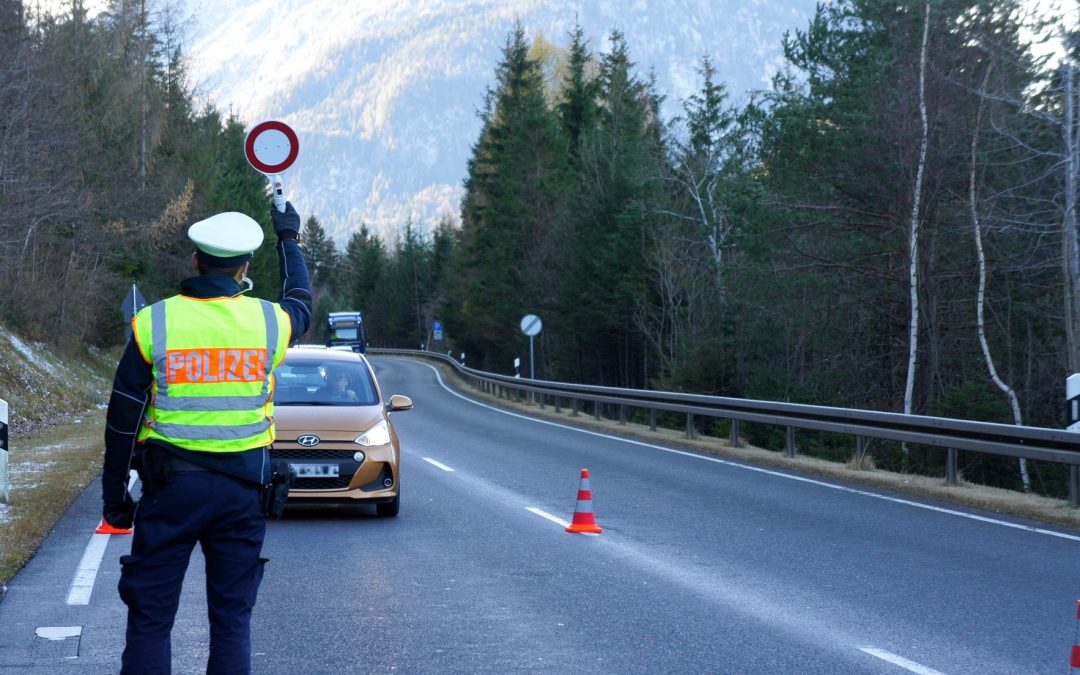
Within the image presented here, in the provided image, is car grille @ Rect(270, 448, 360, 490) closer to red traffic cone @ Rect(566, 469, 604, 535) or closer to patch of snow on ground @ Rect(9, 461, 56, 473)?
red traffic cone @ Rect(566, 469, 604, 535)

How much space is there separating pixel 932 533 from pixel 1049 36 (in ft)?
51.2

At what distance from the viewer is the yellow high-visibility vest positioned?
4551mm

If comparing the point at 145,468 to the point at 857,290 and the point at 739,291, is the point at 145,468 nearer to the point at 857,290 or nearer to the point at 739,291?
the point at 857,290

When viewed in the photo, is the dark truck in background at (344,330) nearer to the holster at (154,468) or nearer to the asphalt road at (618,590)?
the asphalt road at (618,590)

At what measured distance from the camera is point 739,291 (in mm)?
35812

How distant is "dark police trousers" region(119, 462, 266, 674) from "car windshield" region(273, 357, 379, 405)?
7829 mm

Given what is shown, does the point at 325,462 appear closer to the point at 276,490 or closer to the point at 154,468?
the point at 276,490

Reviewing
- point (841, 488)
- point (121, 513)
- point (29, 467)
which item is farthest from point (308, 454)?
point (121, 513)

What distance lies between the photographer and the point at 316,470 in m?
11.6

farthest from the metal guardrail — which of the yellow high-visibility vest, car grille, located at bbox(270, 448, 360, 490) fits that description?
the yellow high-visibility vest

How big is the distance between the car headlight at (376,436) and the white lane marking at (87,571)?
7.77 ft

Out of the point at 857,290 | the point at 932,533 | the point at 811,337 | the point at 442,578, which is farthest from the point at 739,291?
the point at 442,578

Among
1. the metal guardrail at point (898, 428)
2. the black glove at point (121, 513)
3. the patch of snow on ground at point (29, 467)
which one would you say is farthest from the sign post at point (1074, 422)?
the patch of snow on ground at point (29, 467)

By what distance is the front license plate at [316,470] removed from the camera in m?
11.5
